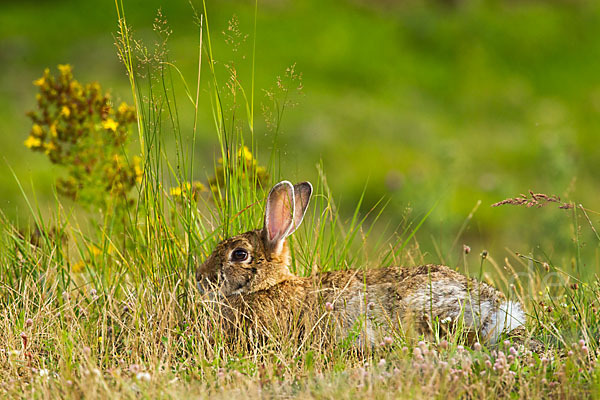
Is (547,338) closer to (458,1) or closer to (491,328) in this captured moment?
(491,328)

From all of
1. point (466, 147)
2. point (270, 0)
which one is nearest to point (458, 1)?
point (270, 0)

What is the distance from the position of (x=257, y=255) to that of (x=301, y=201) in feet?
1.66

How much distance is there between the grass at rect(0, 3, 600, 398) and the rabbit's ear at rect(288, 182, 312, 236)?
38 cm

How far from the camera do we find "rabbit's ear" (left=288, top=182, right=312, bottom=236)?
219 inches

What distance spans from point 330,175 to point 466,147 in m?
4.18

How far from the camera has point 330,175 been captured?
18891 millimetres

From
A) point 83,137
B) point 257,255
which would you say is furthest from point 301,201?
point 83,137

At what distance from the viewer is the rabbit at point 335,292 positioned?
5.02 metres

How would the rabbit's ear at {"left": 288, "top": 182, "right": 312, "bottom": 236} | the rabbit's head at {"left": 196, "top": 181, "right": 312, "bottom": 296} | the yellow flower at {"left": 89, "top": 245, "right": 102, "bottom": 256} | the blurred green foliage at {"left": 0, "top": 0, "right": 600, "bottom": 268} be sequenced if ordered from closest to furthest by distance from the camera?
the rabbit's head at {"left": 196, "top": 181, "right": 312, "bottom": 296}, the rabbit's ear at {"left": 288, "top": 182, "right": 312, "bottom": 236}, the yellow flower at {"left": 89, "top": 245, "right": 102, "bottom": 256}, the blurred green foliage at {"left": 0, "top": 0, "right": 600, "bottom": 268}

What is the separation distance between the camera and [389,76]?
23.2 meters

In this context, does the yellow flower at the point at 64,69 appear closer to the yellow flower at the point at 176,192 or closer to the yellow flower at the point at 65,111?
the yellow flower at the point at 65,111

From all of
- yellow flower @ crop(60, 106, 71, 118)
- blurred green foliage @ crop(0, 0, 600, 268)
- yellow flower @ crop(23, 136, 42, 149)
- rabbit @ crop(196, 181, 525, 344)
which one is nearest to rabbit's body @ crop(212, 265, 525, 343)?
rabbit @ crop(196, 181, 525, 344)

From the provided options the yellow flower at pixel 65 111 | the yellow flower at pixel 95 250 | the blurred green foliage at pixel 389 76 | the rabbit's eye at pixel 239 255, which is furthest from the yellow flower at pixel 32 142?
the blurred green foliage at pixel 389 76

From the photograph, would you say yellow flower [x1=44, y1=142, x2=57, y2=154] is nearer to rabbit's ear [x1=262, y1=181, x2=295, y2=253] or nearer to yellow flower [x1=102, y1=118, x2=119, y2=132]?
yellow flower [x1=102, y1=118, x2=119, y2=132]
